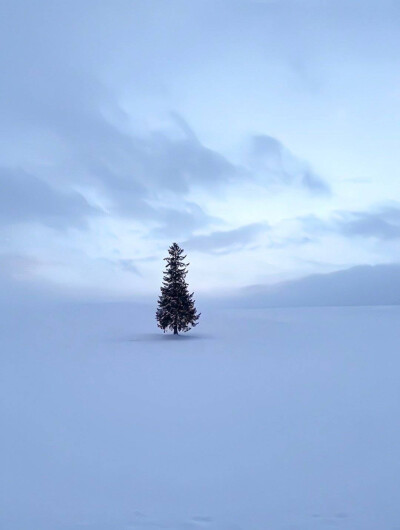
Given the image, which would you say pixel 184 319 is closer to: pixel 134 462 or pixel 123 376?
pixel 123 376

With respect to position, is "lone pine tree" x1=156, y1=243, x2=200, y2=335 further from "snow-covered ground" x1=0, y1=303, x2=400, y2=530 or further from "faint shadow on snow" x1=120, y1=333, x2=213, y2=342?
"snow-covered ground" x1=0, y1=303, x2=400, y2=530

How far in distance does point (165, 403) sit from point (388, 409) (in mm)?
6311

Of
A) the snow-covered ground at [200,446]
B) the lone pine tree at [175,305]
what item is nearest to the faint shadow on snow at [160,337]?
the lone pine tree at [175,305]

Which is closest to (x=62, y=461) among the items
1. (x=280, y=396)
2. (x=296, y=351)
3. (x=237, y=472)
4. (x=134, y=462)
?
(x=134, y=462)

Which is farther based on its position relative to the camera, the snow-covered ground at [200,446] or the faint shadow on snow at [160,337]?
the faint shadow on snow at [160,337]

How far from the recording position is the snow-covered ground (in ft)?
20.6

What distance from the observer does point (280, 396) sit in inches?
502

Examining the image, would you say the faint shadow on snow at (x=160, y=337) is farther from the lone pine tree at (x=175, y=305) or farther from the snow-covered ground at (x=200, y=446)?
the snow-covered ground at (x=200, y=446)

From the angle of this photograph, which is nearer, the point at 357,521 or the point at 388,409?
the point at 357,521

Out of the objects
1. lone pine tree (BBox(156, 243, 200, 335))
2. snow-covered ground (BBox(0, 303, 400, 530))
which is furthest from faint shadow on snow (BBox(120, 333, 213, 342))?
snow-covered ground (BBox(0, 303, 400, 530))

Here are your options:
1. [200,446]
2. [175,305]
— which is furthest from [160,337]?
[200,446]

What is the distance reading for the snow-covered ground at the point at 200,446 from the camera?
6.29 m

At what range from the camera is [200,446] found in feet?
28.9

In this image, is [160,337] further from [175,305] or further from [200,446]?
[200,446]
